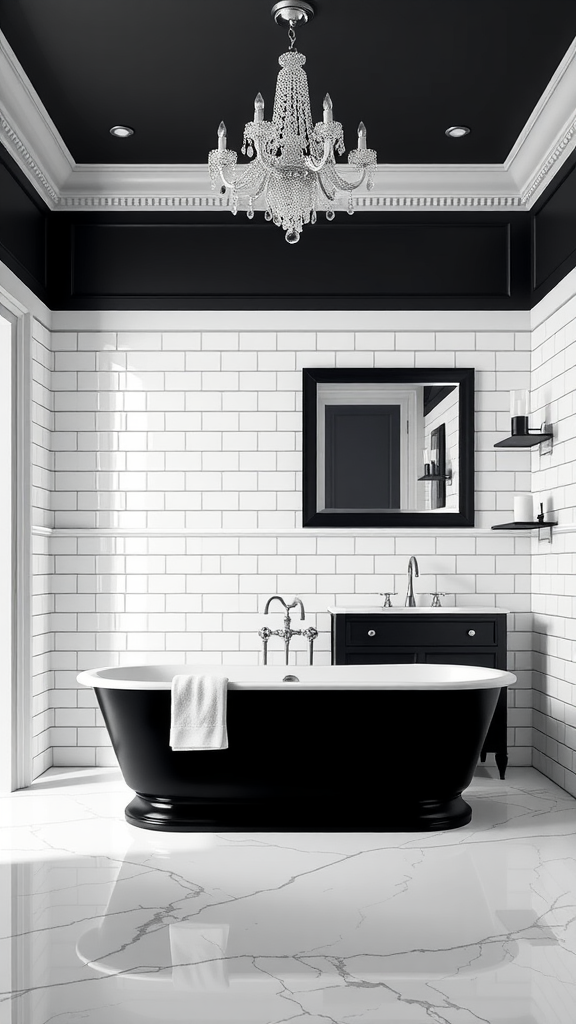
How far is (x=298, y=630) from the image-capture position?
4.86 m

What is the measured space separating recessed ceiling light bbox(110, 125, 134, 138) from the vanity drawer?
8.75 feet

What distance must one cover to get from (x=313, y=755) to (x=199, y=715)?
50cm

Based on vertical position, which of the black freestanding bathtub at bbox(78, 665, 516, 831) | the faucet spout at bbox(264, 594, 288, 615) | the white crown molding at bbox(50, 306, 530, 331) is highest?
the white crown molding at bbox(50, 306, 530, 331)

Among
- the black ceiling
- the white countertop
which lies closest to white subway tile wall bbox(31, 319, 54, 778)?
the black ceiling

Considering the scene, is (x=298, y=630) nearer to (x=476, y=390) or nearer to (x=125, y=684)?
(x=125, y=684)

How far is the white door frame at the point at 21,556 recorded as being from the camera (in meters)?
4.66

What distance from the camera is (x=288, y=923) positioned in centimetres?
285

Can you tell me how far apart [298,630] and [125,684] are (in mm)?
1266

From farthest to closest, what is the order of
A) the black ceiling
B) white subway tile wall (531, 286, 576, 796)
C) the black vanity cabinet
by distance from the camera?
the black vanity cabinet < white subway tile wall (531, 286, 576, 796) < the black ceiling

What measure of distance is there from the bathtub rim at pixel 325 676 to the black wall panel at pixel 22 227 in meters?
2.03

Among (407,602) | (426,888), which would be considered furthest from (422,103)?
(426,888)

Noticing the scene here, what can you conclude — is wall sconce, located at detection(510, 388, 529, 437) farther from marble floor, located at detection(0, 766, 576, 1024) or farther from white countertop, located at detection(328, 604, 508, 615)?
marble floor, located at detection(0, 766, 576, 1024)

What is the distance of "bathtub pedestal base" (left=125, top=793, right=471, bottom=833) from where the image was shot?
3.90m

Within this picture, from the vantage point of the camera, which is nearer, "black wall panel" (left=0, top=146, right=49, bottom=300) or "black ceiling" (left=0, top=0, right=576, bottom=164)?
"black ceiling" (left=0, top=0, right=576, bottom=164)
